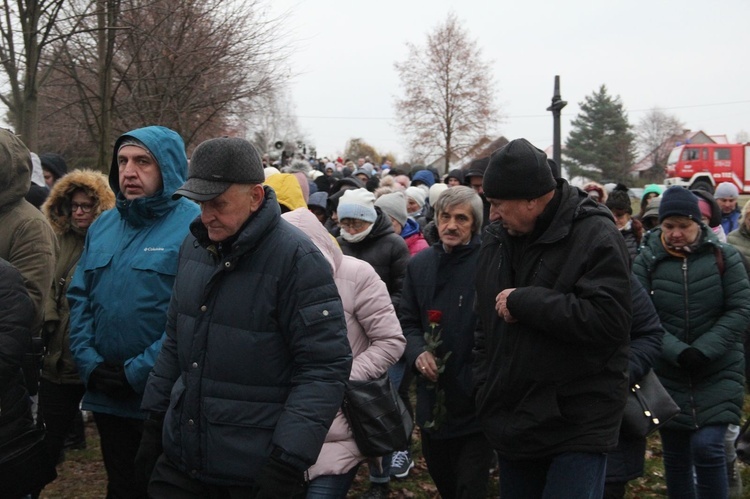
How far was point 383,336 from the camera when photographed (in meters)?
3.90

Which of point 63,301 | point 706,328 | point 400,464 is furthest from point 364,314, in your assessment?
point 400,464

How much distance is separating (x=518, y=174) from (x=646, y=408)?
1437mm

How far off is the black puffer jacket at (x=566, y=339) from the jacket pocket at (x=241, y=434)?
1.07 meters

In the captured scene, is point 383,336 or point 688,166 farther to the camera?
point 688,166

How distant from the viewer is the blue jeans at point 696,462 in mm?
4535

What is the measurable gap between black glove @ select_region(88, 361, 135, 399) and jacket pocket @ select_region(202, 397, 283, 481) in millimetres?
1101

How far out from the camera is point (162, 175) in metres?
3.93

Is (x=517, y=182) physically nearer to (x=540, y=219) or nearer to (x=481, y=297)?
(x=540, y=219)

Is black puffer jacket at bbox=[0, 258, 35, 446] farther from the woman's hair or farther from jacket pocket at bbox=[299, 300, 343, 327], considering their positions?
the woman's hair

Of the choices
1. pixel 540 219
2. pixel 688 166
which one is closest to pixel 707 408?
pixel 540 219

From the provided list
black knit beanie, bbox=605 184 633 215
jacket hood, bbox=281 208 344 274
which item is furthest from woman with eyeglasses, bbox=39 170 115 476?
black knit beanie, bbox=605 184 633 215

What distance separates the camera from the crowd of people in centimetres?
285

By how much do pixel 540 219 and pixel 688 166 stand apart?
159ft

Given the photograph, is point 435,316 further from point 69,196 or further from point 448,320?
point 69,196
